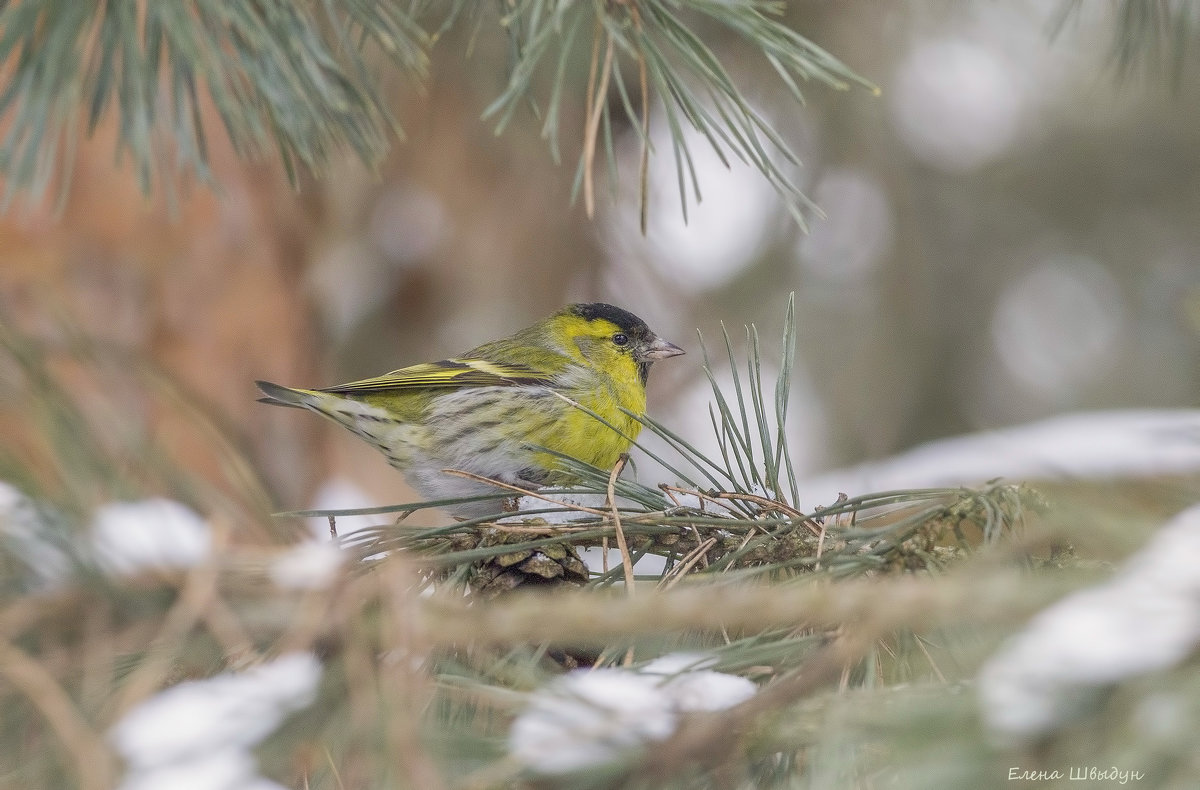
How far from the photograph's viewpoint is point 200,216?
161 inches

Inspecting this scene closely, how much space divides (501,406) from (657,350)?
0.67 meters

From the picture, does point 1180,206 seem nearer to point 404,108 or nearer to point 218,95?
point 404,108

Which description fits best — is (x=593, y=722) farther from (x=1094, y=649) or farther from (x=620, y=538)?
(x=620, y=538)

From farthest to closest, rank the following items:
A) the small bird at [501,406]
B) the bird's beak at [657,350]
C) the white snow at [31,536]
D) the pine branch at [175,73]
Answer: the bird's beak at [657,350]
the small bird at [501,406]
the pine branch at [175,73]
the white snow at [31,536]

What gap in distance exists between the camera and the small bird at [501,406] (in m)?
3.31

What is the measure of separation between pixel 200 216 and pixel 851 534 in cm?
328

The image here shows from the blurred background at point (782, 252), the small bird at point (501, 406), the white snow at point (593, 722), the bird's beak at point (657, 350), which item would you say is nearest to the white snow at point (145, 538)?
the white snow at point (593, 722)

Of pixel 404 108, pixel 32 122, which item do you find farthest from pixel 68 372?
pixel 404 108

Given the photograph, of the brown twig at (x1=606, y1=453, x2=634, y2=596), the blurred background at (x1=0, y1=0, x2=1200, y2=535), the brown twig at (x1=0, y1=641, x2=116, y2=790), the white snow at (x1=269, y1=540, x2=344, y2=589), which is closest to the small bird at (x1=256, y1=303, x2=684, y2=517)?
the blurred background at (x1=0, y1=0, x2=1200, y2=535)

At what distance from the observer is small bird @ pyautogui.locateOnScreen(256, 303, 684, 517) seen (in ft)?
10.9

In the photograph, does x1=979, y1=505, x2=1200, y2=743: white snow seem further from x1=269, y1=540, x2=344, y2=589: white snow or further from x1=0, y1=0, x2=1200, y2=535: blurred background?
x1=0, y1=0, x2=1200, y2=535: blurred background

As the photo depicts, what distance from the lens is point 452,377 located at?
3.66 m

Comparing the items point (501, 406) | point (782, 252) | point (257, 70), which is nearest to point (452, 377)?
point (501, 406)

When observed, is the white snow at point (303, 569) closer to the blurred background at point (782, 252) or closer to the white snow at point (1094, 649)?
the white snow at point (1094, 649)
